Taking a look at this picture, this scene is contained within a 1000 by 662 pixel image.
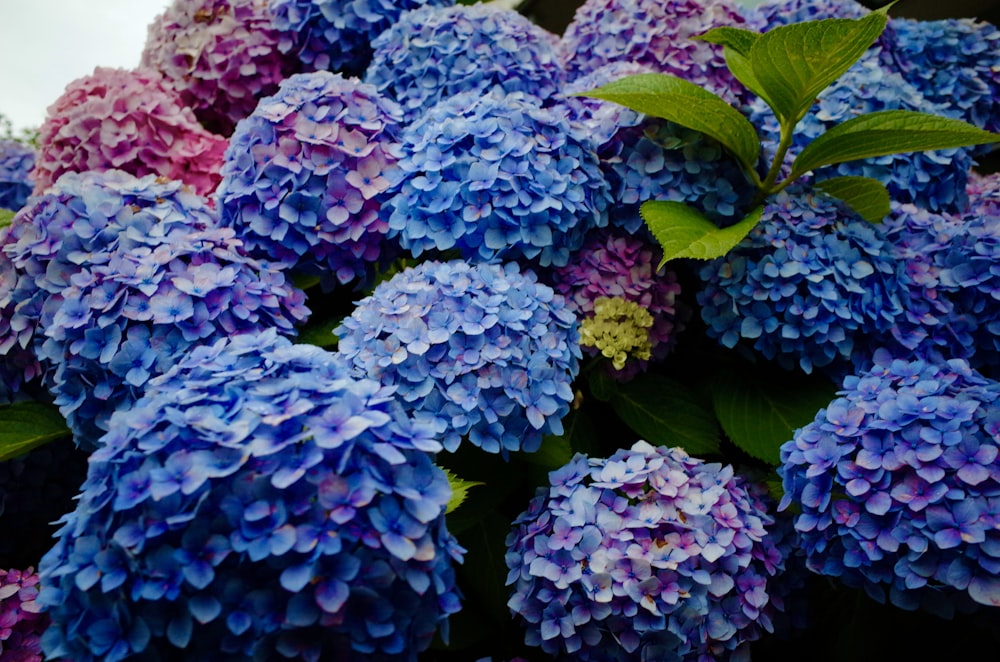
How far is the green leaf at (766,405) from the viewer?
1.37m

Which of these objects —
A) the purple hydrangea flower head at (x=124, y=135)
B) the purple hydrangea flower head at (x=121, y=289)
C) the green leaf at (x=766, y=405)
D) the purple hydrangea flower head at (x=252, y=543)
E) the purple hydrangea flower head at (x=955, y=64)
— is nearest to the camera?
the purple hydrangea flower head at (x=252, y=543)

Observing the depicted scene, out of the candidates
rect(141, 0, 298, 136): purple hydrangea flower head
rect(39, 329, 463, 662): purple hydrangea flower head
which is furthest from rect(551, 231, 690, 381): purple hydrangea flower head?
rect(141, 0, 298, 136): purple hydrangea flower head

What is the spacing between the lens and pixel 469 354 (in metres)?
1.08

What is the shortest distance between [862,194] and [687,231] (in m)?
0.46

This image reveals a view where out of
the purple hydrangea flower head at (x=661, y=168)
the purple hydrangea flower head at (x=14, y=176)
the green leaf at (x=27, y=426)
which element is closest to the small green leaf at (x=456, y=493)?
the purple hydrangea flower head at (x=661, y=168)

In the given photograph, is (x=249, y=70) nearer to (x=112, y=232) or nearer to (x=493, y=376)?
(x=112, y=232)

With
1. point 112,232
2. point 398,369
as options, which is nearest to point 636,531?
point 398,369

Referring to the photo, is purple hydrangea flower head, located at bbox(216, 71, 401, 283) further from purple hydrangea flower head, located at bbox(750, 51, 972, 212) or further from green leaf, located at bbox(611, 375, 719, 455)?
purple hydrangea flower head, located at bbox(750, 51, 972, 212)

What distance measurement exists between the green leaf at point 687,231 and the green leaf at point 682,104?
5.7 inches

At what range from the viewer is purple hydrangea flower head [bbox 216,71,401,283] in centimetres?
130

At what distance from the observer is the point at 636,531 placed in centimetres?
109

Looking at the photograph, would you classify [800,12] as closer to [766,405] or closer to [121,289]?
[766,405]

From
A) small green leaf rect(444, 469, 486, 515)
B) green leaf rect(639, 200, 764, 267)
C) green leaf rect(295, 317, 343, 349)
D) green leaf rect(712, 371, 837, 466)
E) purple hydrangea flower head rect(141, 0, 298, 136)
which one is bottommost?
green leaf rect(712, 371, 837, 466)

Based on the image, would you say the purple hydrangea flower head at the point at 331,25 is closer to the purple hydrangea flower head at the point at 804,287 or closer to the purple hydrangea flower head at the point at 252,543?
the purple hydrangea flower head at the point at 804,287
